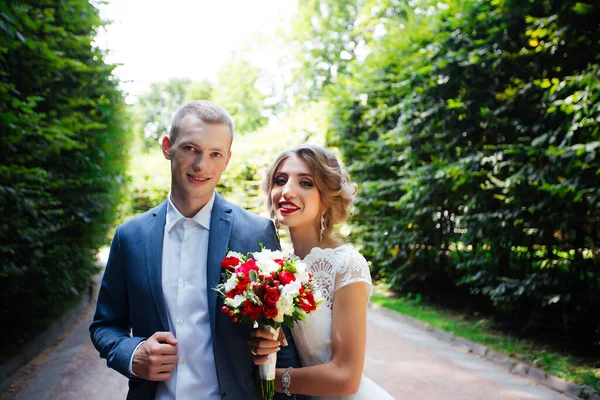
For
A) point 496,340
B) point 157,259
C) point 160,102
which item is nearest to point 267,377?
point 157,259

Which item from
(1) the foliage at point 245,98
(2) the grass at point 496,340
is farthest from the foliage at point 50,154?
(1) the foliage at point 245,98

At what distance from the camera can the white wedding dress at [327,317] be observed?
2.49 m

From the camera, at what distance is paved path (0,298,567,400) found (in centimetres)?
523

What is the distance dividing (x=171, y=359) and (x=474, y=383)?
4.87 meters

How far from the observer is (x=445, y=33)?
833cm

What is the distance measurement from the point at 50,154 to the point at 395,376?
5704 mm

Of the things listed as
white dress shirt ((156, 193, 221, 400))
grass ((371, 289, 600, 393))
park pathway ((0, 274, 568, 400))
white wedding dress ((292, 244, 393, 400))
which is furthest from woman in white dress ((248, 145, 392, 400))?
grass ((371, 289, 600, 393))

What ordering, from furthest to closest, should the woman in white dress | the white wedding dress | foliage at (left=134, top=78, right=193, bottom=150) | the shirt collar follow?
1. foliage at (left=134, top=78, right=193, bottom=150)
2. the white wedding dress
3. the woman in white dress
4. the shirt collar

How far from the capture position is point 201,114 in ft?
6.85

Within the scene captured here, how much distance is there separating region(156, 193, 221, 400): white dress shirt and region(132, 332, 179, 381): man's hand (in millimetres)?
91

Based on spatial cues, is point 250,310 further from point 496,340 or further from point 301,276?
point 496,340

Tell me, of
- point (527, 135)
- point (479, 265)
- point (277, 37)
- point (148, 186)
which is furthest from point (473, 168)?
point (277, 37)

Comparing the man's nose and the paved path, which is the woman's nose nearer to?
the man's nose

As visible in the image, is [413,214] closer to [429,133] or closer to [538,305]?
[429,133]
